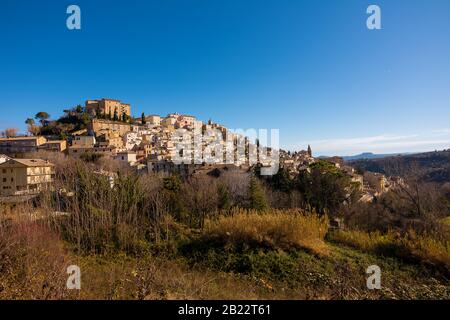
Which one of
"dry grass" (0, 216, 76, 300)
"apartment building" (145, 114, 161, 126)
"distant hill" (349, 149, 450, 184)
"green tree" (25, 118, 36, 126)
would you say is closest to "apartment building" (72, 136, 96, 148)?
"green tree" (25, 118, 36, 126)

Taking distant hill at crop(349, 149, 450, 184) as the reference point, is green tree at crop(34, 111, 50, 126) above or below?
above

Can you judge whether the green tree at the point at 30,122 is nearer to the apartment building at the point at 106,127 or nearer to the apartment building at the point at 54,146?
the apartment building at the point at 106,127

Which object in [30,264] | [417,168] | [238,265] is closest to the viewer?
[30,264]

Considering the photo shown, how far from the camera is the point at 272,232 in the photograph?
5391 millimetres

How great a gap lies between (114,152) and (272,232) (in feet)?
111

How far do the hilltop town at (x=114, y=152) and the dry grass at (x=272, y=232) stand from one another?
12.3 metres

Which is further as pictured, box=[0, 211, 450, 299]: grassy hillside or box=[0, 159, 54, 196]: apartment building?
box=[0, 159, 54, 196]: apartment building

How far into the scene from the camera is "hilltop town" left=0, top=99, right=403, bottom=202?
23766 millimetres

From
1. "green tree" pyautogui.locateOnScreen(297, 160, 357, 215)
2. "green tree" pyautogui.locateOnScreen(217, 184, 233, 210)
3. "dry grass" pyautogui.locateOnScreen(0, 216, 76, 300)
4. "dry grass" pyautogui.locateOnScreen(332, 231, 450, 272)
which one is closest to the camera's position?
"dry grass" pyautogui.locateOnScreen(0, 216, 76, 300)

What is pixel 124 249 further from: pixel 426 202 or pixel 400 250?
pixel 426 202

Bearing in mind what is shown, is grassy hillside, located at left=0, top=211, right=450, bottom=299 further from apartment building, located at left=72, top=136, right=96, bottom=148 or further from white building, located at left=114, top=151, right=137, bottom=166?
apartment building, located at left=72, top=136, right=96, bottom=148

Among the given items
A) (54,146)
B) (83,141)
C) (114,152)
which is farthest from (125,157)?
(54,146)

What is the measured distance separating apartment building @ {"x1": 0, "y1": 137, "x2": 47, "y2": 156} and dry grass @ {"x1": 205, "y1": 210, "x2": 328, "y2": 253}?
41.5 m

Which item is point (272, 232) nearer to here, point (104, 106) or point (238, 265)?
point (238, 265)
